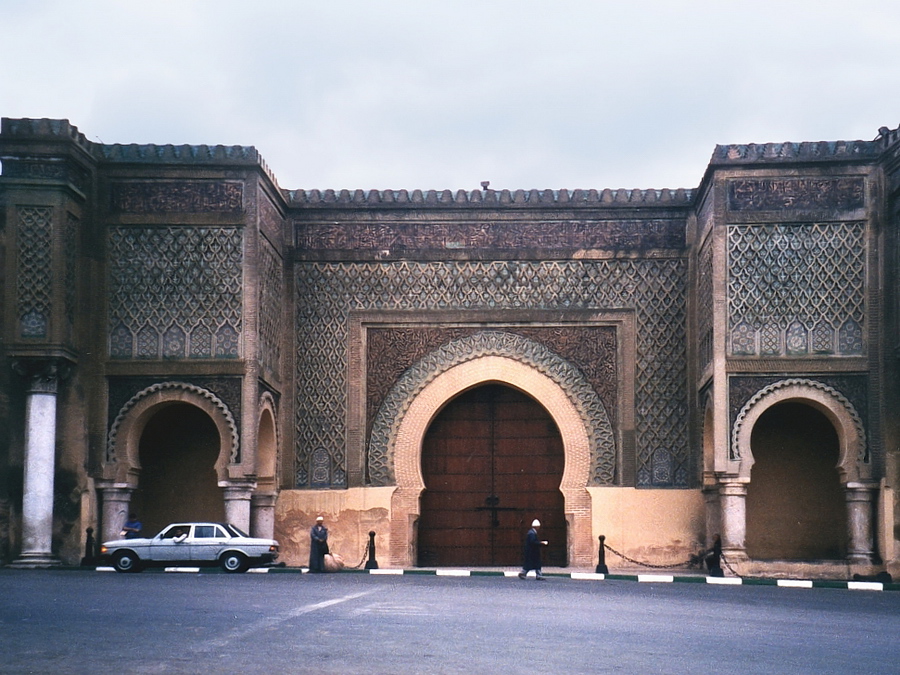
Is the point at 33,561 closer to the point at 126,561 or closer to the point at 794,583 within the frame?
the point at 126,561

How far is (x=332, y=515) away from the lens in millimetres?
18719

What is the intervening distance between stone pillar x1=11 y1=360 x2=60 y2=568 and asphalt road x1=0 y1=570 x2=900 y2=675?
217 cm

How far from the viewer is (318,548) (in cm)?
1730

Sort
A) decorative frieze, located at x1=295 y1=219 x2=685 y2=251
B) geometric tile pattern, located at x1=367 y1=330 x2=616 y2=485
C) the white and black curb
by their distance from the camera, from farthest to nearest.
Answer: decorative frieze, located at x1=295 y1=219 x2=685 y2=251
geometric tile pattern, located at x1=367 y1=330 x2=616 y2=485
the white and black curb

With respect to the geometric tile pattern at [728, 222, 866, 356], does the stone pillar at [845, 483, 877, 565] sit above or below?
below

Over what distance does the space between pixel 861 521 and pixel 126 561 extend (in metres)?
8.51

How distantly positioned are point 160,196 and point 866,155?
8.55 meters

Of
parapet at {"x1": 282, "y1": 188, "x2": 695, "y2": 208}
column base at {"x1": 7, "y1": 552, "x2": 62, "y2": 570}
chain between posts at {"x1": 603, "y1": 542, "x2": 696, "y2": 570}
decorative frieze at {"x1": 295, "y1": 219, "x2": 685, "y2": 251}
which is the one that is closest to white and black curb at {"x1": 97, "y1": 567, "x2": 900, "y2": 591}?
column base at {"x1": 7, "y1": 552, "x2": 62, "y2": 570}

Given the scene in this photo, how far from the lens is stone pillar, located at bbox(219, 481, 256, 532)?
17.4 metres

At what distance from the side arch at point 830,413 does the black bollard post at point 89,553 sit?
300 inches

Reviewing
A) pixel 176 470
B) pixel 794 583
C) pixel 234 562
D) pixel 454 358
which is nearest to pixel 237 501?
pixel 234 562

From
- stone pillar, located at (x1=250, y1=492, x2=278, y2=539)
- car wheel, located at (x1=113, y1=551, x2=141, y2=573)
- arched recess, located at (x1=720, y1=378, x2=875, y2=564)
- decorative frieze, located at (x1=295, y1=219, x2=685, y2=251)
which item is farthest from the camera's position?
decorative frieze, located at (x1=295, y1=219, x2=685, y2=251)

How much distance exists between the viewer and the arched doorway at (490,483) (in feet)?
62.8

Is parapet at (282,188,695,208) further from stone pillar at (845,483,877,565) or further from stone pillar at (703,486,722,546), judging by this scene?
stone pillar at (845,483,877,565)
